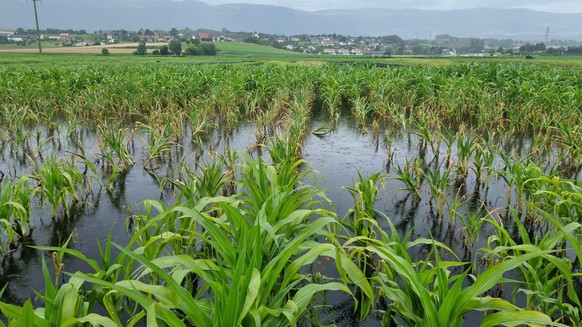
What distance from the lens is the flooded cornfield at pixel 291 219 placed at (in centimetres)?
215

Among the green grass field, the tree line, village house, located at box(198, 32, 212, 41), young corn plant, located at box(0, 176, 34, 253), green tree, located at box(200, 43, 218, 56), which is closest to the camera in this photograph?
young corn plant, located at box(0, 176, 34, 253)

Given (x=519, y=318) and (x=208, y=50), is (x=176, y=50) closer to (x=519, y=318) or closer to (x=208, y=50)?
(x=208, y=50)

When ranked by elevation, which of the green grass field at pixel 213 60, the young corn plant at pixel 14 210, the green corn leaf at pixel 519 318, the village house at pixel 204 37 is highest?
the village house at pixel 204 37

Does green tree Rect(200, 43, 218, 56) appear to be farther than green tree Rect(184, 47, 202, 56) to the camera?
Yes

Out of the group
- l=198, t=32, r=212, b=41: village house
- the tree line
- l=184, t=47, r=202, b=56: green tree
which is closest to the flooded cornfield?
the tree line

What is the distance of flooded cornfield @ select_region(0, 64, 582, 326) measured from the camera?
2154 millimetres

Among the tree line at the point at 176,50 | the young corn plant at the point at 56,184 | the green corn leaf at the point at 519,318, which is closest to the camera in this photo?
the green corn leaf at the point at 519,318

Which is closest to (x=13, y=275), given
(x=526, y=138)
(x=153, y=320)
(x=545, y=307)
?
(x=153, y=320)

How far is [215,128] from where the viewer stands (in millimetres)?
9609

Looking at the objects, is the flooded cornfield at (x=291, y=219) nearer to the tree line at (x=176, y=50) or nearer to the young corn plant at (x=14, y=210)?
the young corn plant at (x=14, y=210)

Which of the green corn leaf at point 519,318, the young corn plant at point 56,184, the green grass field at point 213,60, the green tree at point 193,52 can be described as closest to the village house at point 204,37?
the green tree at point 193,52

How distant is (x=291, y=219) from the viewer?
109 inches

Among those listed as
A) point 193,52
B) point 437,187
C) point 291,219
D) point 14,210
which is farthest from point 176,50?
point 291,219

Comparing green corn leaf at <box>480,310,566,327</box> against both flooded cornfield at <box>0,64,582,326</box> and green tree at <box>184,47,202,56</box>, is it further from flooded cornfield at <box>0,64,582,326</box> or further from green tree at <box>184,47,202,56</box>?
green tree at <box>184,47,202,56</box>
